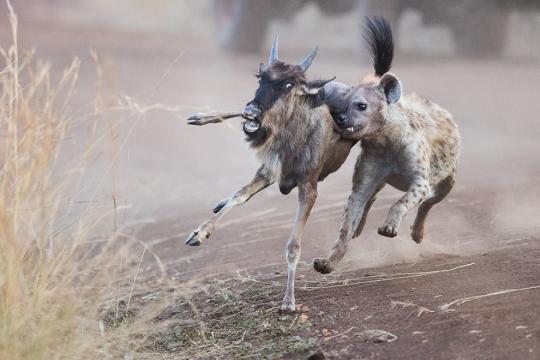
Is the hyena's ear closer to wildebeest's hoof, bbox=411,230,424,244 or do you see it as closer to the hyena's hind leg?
the hyena's hind leg

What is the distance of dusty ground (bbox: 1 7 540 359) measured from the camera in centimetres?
443

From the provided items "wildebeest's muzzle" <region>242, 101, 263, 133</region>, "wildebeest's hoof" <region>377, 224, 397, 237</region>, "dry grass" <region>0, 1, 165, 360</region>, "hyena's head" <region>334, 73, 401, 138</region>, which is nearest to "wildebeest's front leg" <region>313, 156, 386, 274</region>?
"hyena's head" <region>334, 73, 401, 138</region>

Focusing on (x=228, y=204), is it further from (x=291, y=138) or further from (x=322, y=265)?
(x=322, y=265)

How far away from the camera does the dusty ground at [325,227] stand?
443 centimetres

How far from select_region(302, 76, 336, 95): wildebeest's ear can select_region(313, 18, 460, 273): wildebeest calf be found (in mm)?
159

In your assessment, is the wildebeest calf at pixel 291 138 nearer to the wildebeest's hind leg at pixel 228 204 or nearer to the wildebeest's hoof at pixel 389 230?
the wildebeest's hind leg at pixel 228 204

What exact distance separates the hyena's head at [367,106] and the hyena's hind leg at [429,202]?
74 centimetres

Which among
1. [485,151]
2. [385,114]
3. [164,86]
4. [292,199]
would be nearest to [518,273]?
[385,114]

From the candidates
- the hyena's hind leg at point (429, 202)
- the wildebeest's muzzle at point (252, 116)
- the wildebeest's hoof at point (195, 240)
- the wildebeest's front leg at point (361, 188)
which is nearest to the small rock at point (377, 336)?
the wildebeest's front leg at point (361, 188)

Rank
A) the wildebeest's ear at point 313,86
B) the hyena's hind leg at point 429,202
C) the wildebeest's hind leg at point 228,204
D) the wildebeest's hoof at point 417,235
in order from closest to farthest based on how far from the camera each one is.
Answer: the wildebeest's hind leg at point 228,204
the wildebeest's ear at point 313,86
the hyena's hind leg at point 429,202
the wildebeest's hoof at point 417,235

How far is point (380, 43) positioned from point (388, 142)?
67 centimetres

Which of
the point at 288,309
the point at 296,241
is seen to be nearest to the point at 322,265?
the point at 296,241

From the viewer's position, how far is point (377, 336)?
14.1 feet

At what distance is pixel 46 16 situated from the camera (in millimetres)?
12219
